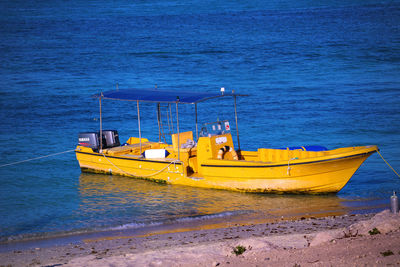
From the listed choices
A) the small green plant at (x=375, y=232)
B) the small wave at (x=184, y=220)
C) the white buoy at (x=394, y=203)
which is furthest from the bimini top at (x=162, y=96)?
the small green plant at (x=375, y=232)

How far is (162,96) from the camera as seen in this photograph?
54.6 feet

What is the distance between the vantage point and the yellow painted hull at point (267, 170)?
1420cm

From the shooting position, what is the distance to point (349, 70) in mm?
42281

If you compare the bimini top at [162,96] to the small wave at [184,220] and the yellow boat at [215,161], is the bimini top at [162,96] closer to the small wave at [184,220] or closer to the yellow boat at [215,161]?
the yellow boat at [215,161]

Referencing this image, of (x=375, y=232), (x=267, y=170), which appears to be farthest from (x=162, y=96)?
(x=375, y=232)

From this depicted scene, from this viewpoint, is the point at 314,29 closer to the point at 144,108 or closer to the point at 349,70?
the point at 349,70

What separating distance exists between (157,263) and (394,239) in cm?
362

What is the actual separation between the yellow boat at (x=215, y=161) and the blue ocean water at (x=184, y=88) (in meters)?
0.37

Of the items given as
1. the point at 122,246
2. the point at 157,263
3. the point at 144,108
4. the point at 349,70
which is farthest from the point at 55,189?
the point at 349,70

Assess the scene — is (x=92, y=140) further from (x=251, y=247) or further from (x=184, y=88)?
(x=184, y=88)

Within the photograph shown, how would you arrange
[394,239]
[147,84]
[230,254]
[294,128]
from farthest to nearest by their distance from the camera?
[147,84], [294,128], [230,254], [394,239]

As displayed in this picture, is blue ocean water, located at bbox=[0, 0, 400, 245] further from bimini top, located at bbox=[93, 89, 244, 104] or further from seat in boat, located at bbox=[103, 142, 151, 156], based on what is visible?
bimini top, located at bbox=[93, 89, 244, 104]

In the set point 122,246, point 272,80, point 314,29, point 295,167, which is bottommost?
point 122,246

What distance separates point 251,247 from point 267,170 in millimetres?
5507
